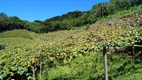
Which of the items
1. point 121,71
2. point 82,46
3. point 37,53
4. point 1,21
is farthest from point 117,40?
point 1,21

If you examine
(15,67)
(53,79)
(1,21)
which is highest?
(1,21)

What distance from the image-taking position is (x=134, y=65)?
13695 mm

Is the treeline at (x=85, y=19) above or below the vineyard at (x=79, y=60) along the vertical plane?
above

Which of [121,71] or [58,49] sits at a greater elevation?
[58,49]

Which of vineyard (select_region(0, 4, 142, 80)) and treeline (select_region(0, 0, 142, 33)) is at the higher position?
treeline (select_region(0, 0, 142, 33))

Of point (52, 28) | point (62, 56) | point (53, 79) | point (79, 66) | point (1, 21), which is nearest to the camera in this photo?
point (62, 56)

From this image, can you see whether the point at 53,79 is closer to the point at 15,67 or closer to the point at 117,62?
the point at 117,62

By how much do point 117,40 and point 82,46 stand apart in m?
1.60

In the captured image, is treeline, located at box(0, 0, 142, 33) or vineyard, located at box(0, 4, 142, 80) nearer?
vineyard, located at box(0, 4, 142, 80)

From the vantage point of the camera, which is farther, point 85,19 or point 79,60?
point 85,19

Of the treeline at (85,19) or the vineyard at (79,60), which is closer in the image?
the vineyard at (79,60)

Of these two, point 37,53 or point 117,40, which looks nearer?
point 117,40

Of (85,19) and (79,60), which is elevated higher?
(85,19)

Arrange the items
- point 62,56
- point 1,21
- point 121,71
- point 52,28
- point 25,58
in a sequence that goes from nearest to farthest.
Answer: point 25,58 → point 62,56 → point 121,71 → point 1,21 → point 52,28
